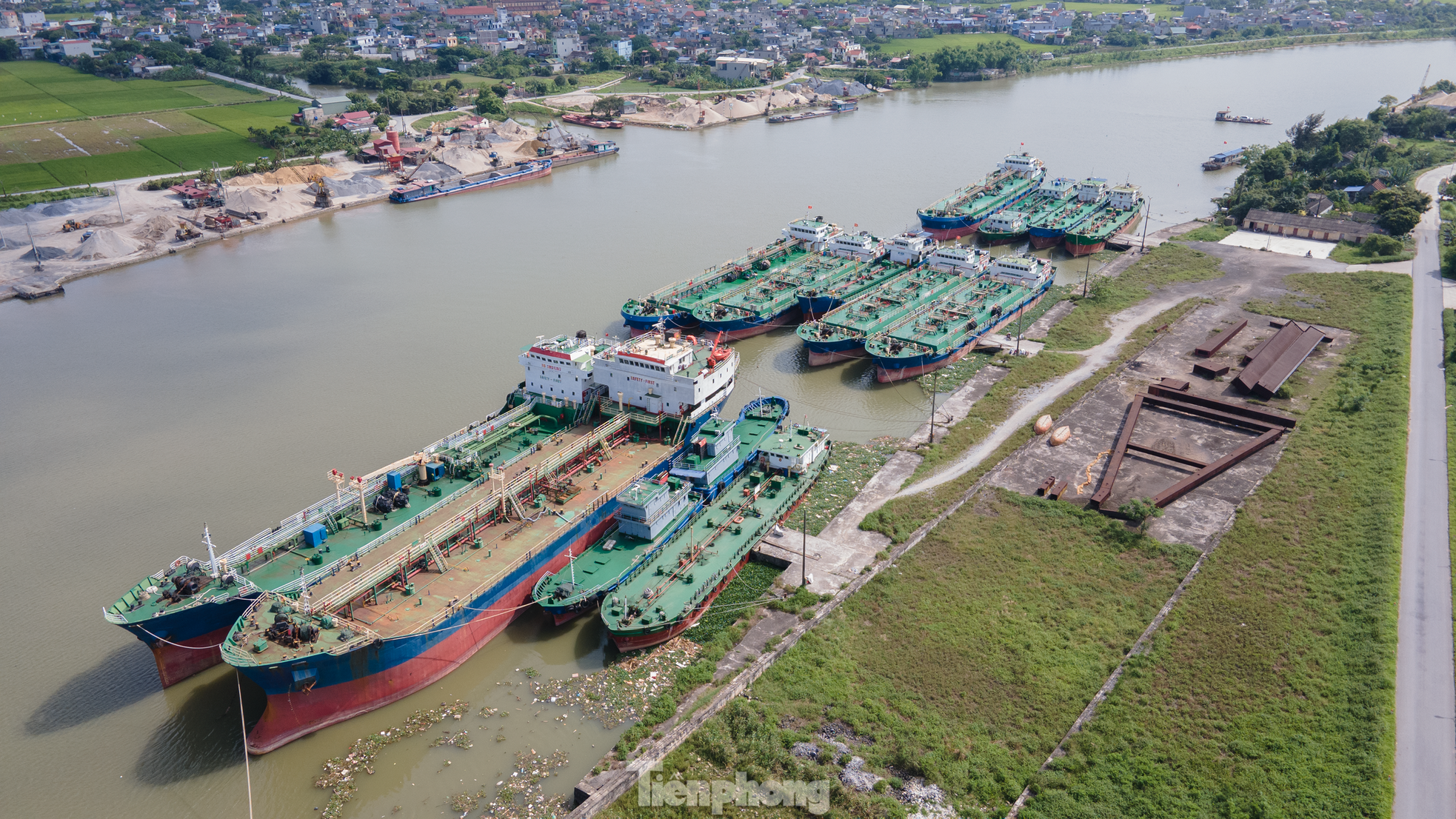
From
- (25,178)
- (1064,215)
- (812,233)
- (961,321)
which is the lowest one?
(961,321)

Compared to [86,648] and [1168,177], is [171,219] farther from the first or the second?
[1168,177]

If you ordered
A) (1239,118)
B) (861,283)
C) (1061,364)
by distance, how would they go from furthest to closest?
(1239,118) < (861,283) < (1061,364)

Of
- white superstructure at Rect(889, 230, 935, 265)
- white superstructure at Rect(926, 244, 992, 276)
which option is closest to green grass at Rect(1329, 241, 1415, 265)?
white superstructure at Rect(926, 244, 992, 276)

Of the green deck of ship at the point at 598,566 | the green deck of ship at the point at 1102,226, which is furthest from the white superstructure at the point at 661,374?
the green deck of ship at the point at 1102,226

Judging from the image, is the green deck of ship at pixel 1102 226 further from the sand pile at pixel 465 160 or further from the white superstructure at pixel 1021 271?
the sand pile at pixel 465 160

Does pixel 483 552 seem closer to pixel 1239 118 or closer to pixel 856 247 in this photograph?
pixel 856 247

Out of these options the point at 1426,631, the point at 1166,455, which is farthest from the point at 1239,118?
the point at 1426,631
